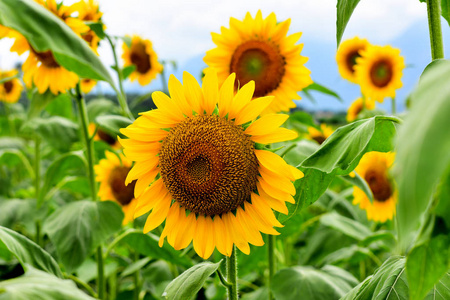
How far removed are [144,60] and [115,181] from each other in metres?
1.06

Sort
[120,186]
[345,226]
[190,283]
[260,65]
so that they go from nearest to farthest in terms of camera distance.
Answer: [190,283]
[260,65]
[345,226]
[120,186]

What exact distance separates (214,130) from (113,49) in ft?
2.49

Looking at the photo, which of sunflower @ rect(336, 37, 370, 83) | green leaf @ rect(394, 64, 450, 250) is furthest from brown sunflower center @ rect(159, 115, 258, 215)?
sunflower @ rect(336, 37, 370, 83)

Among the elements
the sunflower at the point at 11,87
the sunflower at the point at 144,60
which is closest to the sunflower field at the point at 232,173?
the sunflower at the point at 144,60

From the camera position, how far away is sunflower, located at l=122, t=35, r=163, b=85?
2.53 m

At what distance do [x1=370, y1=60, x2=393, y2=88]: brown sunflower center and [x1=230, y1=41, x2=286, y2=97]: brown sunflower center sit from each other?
1.38m

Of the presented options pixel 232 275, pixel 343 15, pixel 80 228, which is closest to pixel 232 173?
pixel 232 275

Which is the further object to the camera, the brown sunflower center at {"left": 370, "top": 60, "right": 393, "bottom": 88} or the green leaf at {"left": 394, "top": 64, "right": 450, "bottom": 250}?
the brown sunflower center at {"left": 370, "top": 60, "right": 393, "bottom": 88}

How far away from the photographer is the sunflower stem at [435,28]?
70 centimetres

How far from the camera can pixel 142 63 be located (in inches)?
100

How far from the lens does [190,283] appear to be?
0.72 meters

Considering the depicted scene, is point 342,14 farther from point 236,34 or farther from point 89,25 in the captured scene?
point 89,25

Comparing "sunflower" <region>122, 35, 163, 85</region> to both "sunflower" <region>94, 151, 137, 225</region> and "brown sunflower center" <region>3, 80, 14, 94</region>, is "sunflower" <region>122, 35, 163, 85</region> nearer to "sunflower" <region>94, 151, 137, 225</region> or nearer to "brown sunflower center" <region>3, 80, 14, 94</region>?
"sunflower" <region>94, 151, 137, 225</region>

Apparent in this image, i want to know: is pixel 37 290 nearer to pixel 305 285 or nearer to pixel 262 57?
pixel 305 285
